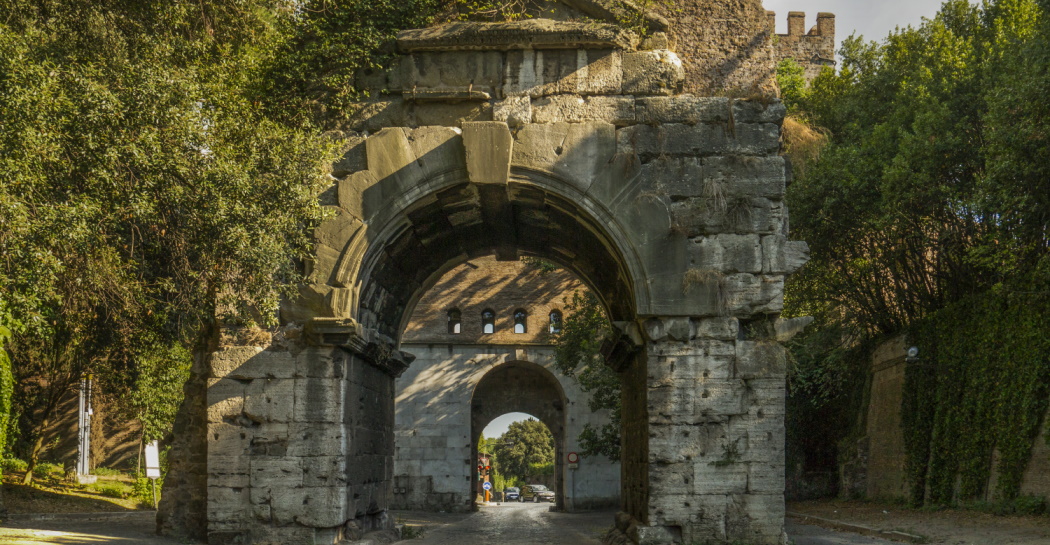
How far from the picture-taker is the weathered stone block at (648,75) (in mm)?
11398

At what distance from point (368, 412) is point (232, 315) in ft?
8.40

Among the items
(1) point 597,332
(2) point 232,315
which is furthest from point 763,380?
(1) point 597,332

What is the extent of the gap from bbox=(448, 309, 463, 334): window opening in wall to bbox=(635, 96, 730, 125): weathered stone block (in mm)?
18051

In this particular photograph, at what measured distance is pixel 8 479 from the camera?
68.6ft

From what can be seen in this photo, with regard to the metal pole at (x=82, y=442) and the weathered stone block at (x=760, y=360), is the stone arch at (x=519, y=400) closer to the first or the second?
the metal pole at (x=82, y=442)

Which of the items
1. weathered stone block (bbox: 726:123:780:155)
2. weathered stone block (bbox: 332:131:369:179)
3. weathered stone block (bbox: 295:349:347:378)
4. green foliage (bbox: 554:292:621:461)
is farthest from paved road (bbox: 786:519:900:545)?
weathered stone block (bbox: 332:131:369:179)

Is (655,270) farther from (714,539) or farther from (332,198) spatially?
(332,198)

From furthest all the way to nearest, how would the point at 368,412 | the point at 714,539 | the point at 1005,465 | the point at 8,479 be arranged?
the point at 8,479, the point at 1005,465, the point at 368,412, the point at 714,539

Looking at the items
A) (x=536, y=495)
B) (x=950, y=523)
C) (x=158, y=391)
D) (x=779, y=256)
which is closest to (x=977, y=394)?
(x=950, y=523)

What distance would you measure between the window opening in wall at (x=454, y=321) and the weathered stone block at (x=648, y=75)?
707 inches

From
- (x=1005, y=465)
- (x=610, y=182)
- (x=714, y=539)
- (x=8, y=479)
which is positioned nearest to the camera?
(x=714, y=539)

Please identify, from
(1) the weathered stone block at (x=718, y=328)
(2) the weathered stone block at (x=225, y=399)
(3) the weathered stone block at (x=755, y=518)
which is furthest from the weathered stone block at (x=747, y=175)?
(2) the weathered stone block at (x=225, y=399)

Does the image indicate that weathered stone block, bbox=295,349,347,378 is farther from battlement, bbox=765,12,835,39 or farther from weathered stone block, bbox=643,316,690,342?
battlement, bbox=765,12,835,39

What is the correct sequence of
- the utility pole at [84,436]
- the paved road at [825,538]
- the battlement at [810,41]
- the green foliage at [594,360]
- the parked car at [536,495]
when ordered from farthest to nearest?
the parked car at [536,495], the battlement at [810,41], the utility pole at [84,436], the green foliage at [594,360], the paved road at [825,538]
